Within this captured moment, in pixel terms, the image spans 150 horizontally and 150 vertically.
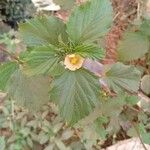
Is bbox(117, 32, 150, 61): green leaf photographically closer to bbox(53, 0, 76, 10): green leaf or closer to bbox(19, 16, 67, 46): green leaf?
bbox(53, 0, 76, 10): green leaf

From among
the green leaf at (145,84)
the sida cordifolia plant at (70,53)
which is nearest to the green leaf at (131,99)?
the sida cordifolia plant at (70,53)

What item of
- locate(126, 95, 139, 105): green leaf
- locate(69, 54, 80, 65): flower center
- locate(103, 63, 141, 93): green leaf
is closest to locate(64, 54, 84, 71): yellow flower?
locate(69, 54, 80, 65): flower center

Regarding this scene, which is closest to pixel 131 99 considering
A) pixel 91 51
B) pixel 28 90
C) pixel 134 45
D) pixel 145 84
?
pixel 134 45

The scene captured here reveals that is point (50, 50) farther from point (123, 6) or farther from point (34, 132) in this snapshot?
point (123, 6)

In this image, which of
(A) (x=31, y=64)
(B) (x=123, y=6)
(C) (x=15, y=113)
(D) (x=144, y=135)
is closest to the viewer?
(A) (x=31, y=64)

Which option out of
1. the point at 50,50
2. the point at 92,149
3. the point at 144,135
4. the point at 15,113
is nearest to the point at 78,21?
the point at 50,50

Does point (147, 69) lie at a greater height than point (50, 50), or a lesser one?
lesser

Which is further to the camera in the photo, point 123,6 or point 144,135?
point 123,6

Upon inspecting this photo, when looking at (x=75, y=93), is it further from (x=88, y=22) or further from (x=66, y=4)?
(x=66, y=4)
